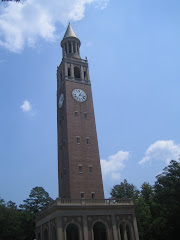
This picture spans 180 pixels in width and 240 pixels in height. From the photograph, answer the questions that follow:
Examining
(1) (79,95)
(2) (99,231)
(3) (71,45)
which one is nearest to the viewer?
(2) (99,231)

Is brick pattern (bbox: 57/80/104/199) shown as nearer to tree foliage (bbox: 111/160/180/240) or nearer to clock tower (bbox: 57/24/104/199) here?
clock tower (bbox: 57/24/104/199)

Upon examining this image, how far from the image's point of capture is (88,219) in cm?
3759

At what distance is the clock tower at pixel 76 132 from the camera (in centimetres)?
4350

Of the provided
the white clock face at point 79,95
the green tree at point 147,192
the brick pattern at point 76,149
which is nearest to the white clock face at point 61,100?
the brick pattern at point 76,149

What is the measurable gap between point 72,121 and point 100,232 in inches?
795

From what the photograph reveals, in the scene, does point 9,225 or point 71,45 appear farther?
point 71,45

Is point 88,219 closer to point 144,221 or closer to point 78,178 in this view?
point 78,178

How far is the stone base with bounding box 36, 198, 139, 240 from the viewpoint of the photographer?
36.4m

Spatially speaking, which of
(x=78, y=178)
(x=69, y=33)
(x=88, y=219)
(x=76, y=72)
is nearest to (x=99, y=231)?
(x=88, y=219)

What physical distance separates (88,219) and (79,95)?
24.6m

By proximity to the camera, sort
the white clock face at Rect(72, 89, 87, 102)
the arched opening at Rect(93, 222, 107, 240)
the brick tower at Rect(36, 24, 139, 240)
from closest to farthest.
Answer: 1. the brick tower at Rect(36, 24, 139, 240)
2. the arched opening at Rect(93, 222, 107, 240)
3. the white clock face at Rect(72, 89, 87, 102)

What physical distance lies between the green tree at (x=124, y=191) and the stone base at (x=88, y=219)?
2075 cm

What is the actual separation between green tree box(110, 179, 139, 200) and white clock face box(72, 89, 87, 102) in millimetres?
25766

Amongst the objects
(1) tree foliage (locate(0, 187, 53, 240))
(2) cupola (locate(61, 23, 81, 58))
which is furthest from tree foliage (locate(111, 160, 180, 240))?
(2) cupola (locate(61, 23, 81, 58))
